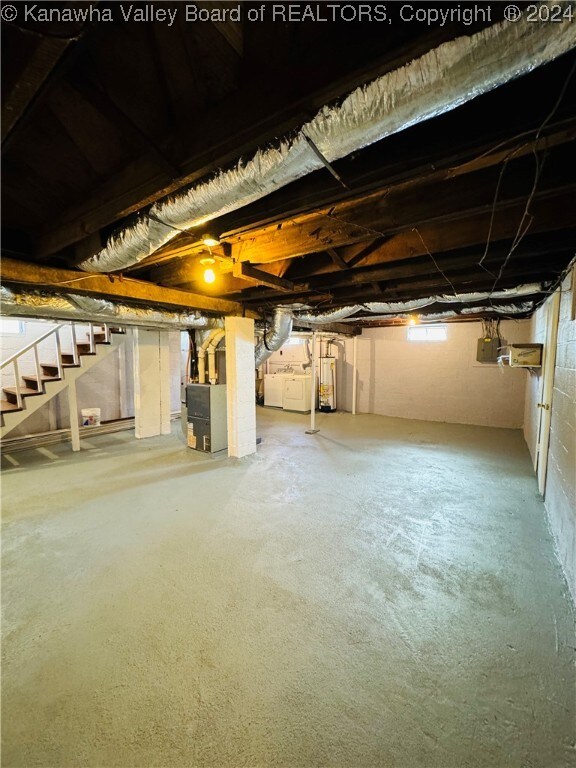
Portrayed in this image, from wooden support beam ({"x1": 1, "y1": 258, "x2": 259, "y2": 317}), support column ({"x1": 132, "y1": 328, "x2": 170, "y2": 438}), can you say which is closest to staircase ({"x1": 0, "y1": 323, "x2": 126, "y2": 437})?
support column ({"x1": 132, "y1": 328, "x2": 170, "y2": 438})

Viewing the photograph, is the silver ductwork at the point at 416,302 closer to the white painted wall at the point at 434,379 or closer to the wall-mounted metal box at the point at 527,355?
the wall-mounted metal box at the point at 527,355

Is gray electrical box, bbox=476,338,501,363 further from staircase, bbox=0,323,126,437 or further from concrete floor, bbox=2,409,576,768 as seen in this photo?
staircase, bbox=0,323,126,437

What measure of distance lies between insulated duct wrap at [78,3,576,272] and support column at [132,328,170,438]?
4.07 meters

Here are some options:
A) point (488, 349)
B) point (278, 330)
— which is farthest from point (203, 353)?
point (488, 349)

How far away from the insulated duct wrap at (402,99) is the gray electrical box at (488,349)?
5417mm

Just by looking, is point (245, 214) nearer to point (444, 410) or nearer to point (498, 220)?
point (498, 220)

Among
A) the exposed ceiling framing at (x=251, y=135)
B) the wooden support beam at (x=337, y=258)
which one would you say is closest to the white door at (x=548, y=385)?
the exposed ceiling framing at (x=251, y=135)

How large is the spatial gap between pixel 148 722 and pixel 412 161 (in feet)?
7.00

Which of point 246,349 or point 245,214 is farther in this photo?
point 246,349

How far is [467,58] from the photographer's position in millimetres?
590

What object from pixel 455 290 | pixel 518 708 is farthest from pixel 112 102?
pixel 455 290

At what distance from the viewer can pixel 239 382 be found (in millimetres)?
3881

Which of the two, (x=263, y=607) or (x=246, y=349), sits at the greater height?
(x=246, y=349)

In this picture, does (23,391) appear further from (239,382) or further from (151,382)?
(239,382)
